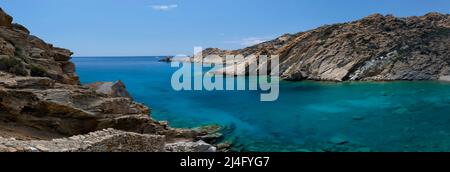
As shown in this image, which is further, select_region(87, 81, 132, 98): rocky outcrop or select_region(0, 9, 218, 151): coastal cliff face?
select_region(87, 81, 132, 98): rocky outcrop

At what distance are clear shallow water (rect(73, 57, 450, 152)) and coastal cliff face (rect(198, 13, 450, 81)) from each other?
10.7 metres

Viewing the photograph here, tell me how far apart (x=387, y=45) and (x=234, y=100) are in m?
42.1

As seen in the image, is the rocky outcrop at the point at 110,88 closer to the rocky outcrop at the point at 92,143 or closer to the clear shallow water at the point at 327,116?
the clear shallow water at the point at 327,116

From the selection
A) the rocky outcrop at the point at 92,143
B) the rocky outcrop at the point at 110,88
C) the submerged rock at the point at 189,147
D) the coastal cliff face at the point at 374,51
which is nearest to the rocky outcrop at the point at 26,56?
the rocky outcrop at the point at 110,88

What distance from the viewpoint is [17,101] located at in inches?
720

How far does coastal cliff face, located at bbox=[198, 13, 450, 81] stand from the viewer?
73100 millimetres

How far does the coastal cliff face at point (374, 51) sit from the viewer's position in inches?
2878

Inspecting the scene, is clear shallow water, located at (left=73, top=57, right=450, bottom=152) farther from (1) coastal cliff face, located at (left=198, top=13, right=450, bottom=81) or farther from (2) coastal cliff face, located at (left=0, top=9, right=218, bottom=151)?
(1) coastal cliff face, located at (left=198, top=13, right=450, bottom=81)

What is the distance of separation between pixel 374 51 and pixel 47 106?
70651mm

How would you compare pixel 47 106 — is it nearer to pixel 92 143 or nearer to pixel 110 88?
pixel 92 143

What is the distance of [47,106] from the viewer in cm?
1920

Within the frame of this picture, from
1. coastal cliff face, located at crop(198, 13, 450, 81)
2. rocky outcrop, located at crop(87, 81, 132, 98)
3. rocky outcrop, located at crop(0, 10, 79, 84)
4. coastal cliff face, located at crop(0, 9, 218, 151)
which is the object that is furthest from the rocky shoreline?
coastal cliff face, located at crop(0, 9, 218, 151)
